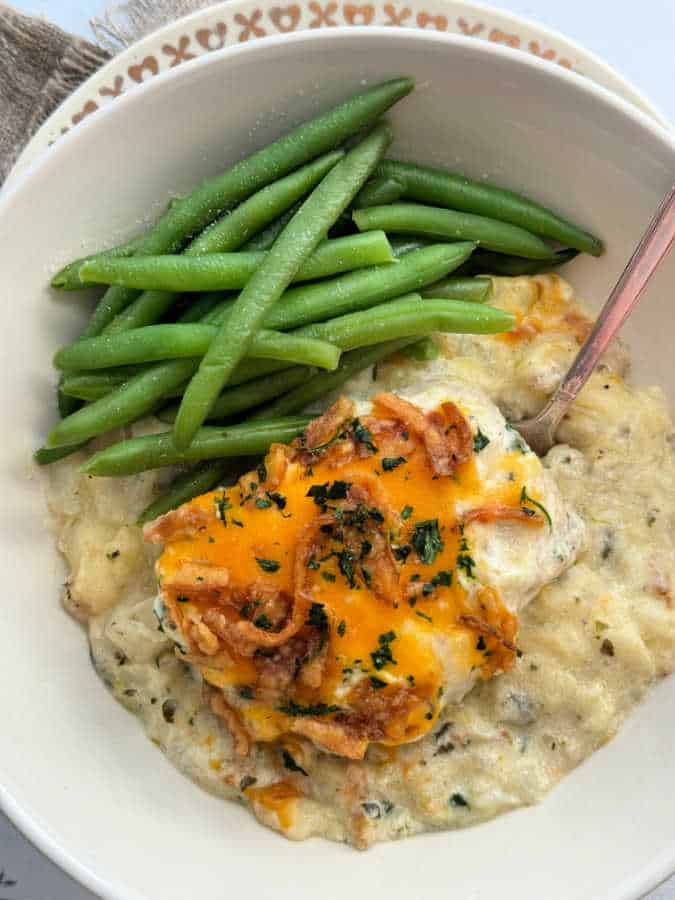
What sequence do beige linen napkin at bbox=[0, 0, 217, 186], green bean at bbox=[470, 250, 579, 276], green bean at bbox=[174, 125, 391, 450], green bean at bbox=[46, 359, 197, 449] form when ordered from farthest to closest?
1. beige linen napkin at bbox=[0, 0, 217, 186]
2. green bean at bbox=[470, 250, 579, 276]
3. green bean at bbox=[46, 359, 197, 449]
4. green bean at bbox=[174, 125, 391, 450]

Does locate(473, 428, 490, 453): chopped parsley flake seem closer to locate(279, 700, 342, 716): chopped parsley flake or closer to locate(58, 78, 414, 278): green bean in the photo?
locate(279, 700, 342, 716): chopped parsley flake

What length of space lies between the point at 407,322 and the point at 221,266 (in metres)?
0.68

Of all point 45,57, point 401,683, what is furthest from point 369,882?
point 45,57

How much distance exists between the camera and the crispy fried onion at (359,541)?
2.91 metres

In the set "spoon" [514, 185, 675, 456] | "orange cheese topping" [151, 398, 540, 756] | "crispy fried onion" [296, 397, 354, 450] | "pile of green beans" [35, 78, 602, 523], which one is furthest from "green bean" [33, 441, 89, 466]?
"spoon" [514, 185, 675, 456]

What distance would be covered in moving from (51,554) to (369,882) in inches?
66.0

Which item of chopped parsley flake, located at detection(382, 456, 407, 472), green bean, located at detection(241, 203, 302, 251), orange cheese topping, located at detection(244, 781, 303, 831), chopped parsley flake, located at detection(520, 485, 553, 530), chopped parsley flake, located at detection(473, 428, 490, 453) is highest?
green bean, located at detection(241, 203, 302, 251)

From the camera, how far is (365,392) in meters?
3.48

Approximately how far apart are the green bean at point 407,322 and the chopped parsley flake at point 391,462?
0.47 meters

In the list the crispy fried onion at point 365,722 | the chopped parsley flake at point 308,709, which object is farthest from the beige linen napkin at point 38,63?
the crispy fried onion at point 365,722

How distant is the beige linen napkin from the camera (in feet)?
12.7

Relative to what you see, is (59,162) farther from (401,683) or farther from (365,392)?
(401,683)

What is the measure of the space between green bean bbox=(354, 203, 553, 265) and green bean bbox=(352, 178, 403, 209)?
0.03 metres

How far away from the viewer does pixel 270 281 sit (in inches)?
125
